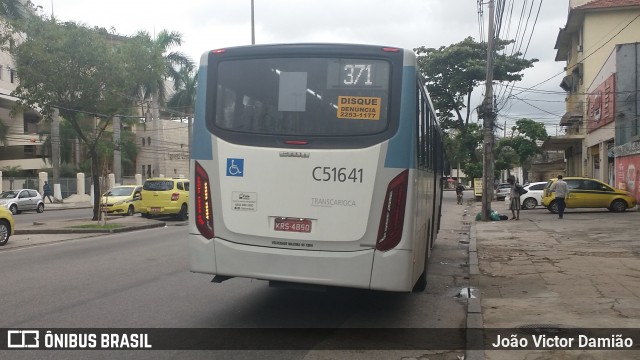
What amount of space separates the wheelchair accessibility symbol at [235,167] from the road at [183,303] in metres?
1.63

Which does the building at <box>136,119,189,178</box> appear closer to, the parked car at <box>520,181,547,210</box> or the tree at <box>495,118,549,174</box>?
the tree at <box>495,118,549,174</box>

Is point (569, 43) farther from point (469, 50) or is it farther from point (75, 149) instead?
point (75, 149)

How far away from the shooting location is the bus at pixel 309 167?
5.72m

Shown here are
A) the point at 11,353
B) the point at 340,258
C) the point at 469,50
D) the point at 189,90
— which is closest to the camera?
the point at 11,353

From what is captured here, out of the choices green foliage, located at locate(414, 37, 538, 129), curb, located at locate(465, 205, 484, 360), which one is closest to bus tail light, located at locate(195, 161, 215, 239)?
curb, located at locate(465, 205, 484, 360)

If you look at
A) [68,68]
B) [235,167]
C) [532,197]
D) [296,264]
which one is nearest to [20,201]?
[68,68]

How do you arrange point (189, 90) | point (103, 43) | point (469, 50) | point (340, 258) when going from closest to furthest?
point (340, 258), point (103, 43), point (469, 50), point (189, 90)

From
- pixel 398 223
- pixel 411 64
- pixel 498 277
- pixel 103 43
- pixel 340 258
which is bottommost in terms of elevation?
pixel 498 277

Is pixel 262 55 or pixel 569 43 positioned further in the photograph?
pixel 569 43

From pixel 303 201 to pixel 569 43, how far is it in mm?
44991

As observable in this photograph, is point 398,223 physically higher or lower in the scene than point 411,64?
lower

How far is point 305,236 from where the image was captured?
5840mm

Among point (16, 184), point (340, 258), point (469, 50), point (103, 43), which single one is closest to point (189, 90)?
point (16, 184)

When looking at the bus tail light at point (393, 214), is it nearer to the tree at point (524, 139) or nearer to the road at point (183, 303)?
the road at point (183, 303)
